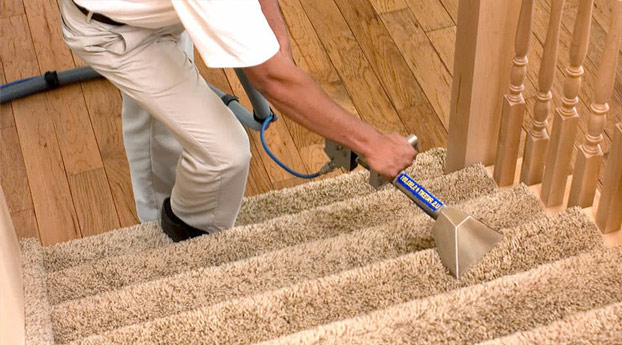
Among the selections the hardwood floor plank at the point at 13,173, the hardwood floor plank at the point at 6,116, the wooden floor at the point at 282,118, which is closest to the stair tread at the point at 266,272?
the wooden floor at the point at 282,118

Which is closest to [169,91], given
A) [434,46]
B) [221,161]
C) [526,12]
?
[221,161]

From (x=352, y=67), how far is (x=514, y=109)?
1042 mm

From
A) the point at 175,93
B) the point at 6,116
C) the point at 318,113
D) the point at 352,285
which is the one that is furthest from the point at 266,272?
the point at 6,116

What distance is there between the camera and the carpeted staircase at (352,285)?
4.56ft

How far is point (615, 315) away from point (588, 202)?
0.55 metres

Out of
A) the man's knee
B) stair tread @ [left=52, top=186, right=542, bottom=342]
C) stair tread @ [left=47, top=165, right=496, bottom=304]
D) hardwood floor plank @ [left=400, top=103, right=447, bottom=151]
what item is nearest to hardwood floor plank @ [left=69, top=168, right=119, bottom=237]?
stair tread @ [left=47, top=165, right=496, bottom=304]

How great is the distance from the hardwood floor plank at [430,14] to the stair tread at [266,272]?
1186 millimetres

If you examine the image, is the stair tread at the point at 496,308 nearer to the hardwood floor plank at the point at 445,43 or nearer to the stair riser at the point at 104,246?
the stair riser at the point at 104,246

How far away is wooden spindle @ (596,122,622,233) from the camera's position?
165 centimetres

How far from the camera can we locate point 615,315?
4.34 feet

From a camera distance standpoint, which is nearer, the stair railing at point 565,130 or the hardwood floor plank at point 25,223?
the stair railing at point 565,130

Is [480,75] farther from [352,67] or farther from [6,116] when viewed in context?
[6,116]

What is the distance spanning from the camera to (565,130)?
1753mm

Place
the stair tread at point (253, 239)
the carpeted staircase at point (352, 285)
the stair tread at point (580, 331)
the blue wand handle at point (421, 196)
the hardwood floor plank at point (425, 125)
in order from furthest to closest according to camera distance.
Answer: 1. the hardwood floor plank at point (425, 125)
2. the stair tread at point (253, 239)
3. the blue wand handle at point (421, 196)
4. the carpeted staircase at point (352, 285)
5. the stair tread at point (580, 331)
